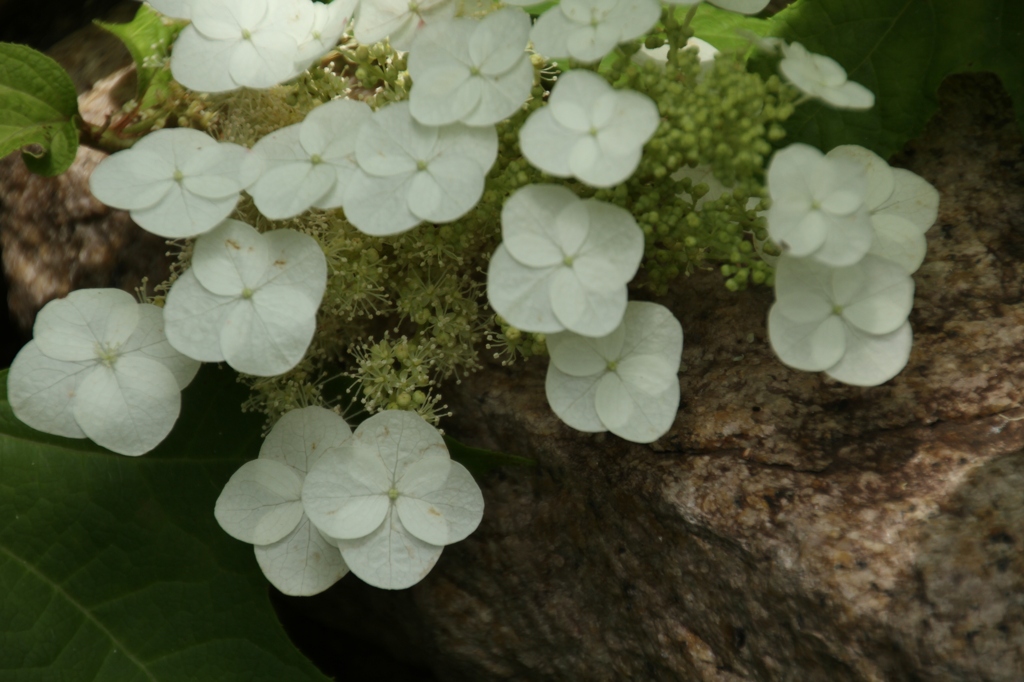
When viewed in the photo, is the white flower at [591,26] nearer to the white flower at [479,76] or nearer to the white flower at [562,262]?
the white flower at [479,76]

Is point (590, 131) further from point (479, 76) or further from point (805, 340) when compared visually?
point (805, 340)

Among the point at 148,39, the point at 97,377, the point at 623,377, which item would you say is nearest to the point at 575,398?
the point at 623,377

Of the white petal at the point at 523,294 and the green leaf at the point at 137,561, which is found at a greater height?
the white petal at the point at 523,294

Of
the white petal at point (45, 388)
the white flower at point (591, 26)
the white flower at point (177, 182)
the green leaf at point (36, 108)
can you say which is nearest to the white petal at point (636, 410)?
the white flower at point (591, 26)

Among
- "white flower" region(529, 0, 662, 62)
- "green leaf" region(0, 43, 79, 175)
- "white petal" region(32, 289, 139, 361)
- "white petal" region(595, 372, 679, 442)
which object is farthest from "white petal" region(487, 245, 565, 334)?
"green leaf" region(0, 43, 79, 175)

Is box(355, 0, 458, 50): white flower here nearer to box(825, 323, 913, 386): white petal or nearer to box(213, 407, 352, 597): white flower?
box(213, 407, 352, 597): white flower

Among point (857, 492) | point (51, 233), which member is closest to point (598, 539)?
point (857, 492)

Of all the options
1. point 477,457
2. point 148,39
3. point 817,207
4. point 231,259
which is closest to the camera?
point 817,207
